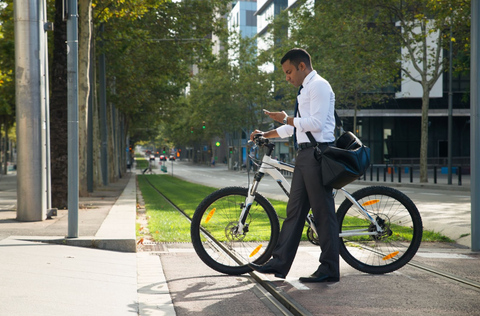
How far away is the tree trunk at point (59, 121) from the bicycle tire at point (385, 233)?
762cm

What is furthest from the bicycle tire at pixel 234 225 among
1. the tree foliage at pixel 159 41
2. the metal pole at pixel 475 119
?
the tree foliage at pixel 159 41

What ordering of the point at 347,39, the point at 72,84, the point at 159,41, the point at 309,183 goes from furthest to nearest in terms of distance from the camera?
the point at 347,39 → the point at 159,41 → the point at 72,84 → the point at 309,183

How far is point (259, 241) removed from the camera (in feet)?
18.7

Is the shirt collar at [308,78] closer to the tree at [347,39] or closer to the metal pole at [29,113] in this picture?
the metal pole at [29,113]

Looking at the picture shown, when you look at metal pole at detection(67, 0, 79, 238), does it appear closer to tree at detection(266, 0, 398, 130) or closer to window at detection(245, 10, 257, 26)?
tree at detection(266, 0, 398, 130)

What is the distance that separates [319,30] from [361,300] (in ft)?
95.7

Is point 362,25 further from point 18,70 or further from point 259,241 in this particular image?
point 259,241

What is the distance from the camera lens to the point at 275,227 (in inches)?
222

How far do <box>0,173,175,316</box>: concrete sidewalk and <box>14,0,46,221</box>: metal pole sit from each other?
758 mm

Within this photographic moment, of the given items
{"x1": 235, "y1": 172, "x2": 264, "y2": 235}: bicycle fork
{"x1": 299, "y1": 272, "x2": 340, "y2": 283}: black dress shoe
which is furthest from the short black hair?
{"x1": 299, "y1": 272, "x2": 340, "y2": 283}: black dress shoe

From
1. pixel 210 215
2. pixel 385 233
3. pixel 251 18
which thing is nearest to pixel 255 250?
pixel 210 215

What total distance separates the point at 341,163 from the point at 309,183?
1.08ft

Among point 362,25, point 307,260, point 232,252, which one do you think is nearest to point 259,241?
point 232,252

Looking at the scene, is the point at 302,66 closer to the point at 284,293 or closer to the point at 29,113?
the point at 284,293
